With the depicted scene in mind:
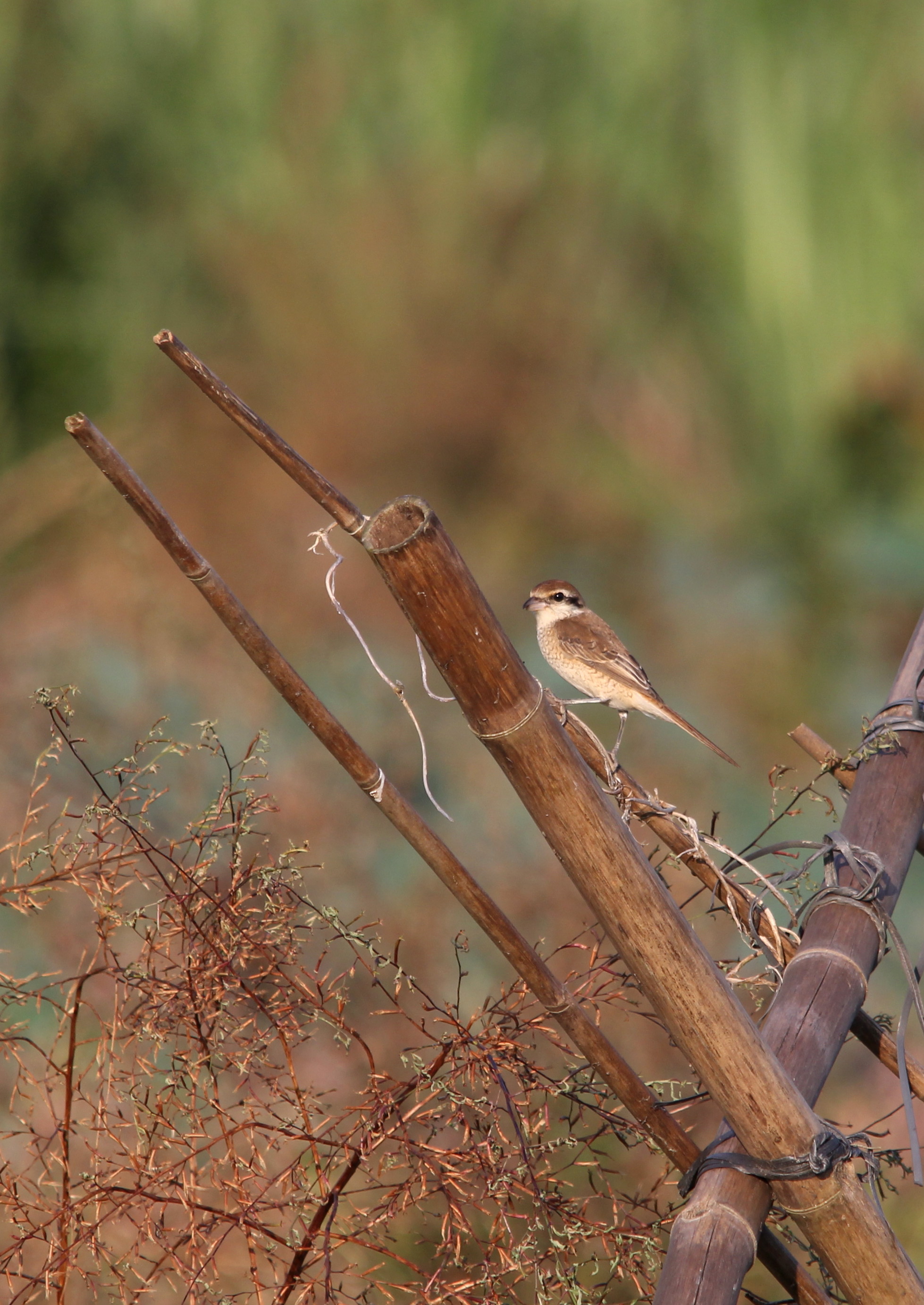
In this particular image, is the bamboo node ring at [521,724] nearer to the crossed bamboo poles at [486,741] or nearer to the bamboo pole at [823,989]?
the crossed bamboo poles at [486,741]

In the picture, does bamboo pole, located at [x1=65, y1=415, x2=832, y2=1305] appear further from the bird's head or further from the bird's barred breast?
the bird's head

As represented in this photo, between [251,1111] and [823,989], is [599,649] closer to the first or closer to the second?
[823,989]

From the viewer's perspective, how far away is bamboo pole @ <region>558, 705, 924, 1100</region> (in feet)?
3.87

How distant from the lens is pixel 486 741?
0.71 m

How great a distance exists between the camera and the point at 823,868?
3.98 feet

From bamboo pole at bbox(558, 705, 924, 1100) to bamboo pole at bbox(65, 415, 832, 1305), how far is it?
244 millimetres

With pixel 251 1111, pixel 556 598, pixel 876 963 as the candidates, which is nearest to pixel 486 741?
pixel 251 1111

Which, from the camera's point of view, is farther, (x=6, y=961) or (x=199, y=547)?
(x=199, y=547)

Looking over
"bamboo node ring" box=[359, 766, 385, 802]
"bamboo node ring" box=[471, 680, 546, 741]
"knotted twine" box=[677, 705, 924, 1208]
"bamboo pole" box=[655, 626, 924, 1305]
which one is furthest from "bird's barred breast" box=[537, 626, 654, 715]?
"bamboo node ring" box=[471, 680, 546, 741]

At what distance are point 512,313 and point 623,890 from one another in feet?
15.2

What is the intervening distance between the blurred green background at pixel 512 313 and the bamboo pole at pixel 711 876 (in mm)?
2749

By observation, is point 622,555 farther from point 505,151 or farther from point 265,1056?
point 265,1056

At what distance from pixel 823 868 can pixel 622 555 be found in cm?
393

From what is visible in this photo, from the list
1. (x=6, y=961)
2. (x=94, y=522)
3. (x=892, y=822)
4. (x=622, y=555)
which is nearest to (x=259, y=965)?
(x=892, y=822)
